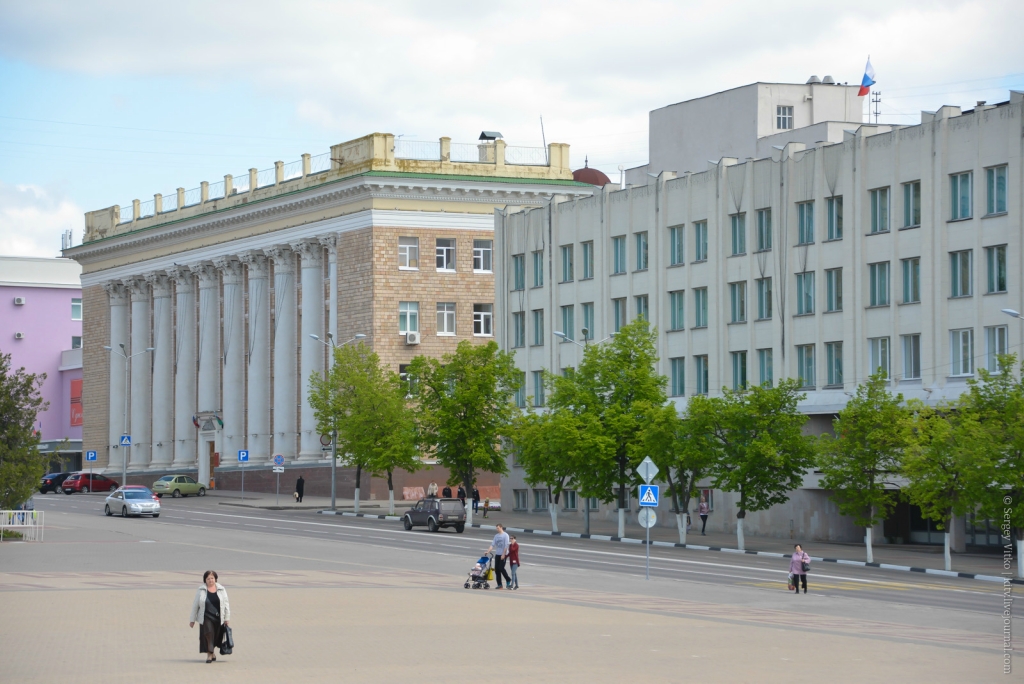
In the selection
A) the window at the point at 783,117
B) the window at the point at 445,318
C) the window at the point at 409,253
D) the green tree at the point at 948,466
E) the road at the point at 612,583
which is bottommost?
the road at the point at 612,583

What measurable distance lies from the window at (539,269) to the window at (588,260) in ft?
10.4

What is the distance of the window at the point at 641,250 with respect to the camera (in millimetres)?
66500

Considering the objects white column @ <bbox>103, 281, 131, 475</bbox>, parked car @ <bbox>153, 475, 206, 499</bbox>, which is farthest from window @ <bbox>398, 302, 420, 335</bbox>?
white column @ <bbox>103, 281, 131, 475</bbox>

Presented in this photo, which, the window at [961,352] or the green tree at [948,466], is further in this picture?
the window at [961,352]

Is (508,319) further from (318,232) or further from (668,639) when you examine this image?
(668,639)

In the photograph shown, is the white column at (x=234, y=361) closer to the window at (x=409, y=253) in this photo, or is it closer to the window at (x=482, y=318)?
the window at (x=409, y=253)

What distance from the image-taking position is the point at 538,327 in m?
73.3

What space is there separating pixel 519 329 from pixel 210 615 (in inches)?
2145

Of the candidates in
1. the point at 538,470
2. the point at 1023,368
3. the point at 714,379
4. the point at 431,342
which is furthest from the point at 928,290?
the point at 431,342

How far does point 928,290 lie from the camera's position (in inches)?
2082

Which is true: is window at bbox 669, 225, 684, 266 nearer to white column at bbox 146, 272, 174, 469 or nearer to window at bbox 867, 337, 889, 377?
window at bbox 867, 337, 889, 377

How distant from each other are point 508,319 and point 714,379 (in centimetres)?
1568

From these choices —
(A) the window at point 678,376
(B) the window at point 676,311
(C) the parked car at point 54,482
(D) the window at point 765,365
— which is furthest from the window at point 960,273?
(C) the parked car at point 54,482

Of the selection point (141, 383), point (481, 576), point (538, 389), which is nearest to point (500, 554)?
point (481, 576)
